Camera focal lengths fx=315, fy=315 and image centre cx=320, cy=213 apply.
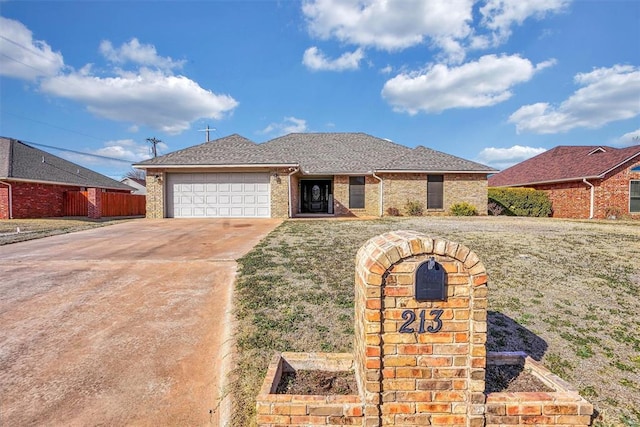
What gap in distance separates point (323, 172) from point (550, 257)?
12.5 m

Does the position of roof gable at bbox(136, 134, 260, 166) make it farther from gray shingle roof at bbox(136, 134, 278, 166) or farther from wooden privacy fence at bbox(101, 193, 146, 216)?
wooden privacy fence at bbox(101, 193, 146, 216)

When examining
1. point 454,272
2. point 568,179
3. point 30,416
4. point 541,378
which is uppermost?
point 568,179

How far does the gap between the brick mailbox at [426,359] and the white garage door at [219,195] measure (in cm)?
1334

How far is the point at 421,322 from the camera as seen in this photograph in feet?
6.87

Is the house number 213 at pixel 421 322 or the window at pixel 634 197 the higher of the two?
the window at pixel 634 197

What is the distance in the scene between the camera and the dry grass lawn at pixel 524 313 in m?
2.66

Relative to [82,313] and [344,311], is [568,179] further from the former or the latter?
[82,313]

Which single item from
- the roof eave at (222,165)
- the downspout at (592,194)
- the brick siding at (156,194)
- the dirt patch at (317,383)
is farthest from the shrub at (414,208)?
→ the dirt patch at (317,383)

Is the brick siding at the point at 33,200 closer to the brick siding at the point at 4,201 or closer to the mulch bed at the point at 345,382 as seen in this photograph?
the brick siding at the point at 4,201

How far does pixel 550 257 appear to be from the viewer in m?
6.14

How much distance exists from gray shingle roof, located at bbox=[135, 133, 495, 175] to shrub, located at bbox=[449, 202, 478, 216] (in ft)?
6.17

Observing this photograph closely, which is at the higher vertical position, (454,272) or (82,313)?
(454,272)

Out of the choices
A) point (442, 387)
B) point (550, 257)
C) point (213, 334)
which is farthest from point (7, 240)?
point (550, 257)

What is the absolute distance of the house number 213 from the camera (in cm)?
209
